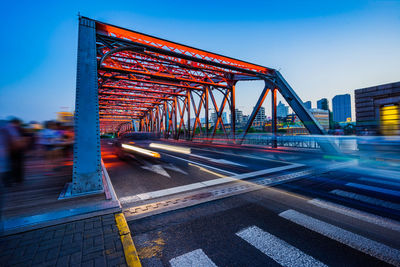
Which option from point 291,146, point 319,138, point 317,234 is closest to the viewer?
point 317,234

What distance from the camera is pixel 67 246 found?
2.54 m

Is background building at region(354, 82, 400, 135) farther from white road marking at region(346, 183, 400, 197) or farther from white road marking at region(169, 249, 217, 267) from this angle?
white road marking at region(169, 249, 217, 267)

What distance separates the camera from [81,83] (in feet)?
15.7

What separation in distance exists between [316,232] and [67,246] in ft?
13.2

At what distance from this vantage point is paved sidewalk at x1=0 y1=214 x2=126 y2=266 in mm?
2242

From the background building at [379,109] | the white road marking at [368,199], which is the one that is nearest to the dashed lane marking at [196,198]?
the white road marking at [368,199]

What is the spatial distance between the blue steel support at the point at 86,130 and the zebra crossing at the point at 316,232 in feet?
11.9

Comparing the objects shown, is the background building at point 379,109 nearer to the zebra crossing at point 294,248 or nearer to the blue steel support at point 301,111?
the blue steel support at point 301,111

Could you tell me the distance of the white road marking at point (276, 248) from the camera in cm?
223

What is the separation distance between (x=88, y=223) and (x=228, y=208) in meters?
2.87

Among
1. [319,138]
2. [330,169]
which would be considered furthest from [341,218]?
[319,138]

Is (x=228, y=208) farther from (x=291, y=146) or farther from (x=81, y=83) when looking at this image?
(x=291, y=146)

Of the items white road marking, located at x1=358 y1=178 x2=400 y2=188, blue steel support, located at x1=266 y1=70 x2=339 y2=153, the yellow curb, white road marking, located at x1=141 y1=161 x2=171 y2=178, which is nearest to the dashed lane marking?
the yellow curb

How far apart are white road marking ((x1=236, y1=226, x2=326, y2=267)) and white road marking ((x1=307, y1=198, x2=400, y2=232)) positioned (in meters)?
1.89
